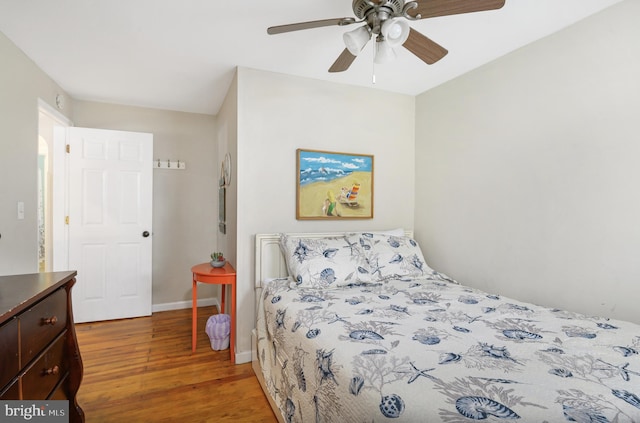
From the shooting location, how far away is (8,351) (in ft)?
3.29

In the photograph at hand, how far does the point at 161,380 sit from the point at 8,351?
4.61ft

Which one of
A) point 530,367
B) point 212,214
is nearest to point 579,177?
point 530,367

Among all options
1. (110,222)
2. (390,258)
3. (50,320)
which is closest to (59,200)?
(110,222)

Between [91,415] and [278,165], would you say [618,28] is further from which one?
[91,415]

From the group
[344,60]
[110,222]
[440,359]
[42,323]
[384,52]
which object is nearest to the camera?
[440,359]

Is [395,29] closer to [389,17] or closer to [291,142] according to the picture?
[389,17]

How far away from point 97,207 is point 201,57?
2077 mm

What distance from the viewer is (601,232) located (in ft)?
5.74

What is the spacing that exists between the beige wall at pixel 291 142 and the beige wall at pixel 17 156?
152 centimetres

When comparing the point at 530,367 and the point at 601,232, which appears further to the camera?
the point at 601,232

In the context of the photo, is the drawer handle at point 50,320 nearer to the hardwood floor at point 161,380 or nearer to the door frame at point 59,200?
the hardwood floor at point 161,380

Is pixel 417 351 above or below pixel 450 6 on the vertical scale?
below

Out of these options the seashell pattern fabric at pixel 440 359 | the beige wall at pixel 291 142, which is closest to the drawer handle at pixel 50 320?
the seashell pattern fabric at pixel 440 359

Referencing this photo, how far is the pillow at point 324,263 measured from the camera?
84.7 inches
